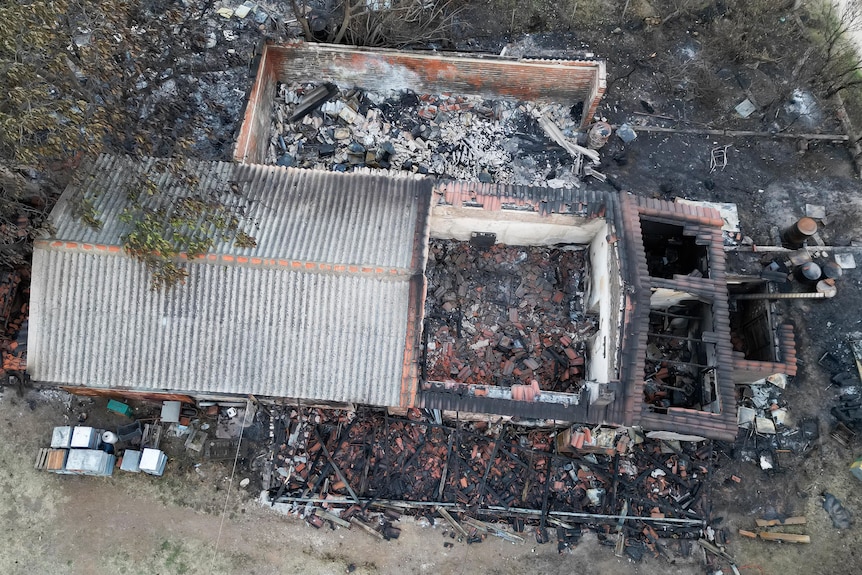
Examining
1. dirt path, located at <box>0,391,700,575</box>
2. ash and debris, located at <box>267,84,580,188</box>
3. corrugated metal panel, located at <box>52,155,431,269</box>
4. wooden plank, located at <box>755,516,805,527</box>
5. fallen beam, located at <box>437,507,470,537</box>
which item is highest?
ash and debris, located at <box>267,84,580,188</box>

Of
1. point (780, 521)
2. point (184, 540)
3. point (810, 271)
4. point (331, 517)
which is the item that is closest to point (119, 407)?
point (184, 540)

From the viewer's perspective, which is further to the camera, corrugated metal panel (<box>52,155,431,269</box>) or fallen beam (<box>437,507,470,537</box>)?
fallen beam (<box>437,507,470,537</box>)

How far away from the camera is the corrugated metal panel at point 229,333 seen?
11.4 m

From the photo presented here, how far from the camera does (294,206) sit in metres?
12.2

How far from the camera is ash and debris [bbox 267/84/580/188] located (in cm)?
1648

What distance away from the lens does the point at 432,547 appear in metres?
14.0

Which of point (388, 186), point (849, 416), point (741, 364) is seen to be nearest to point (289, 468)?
point (388, 186)

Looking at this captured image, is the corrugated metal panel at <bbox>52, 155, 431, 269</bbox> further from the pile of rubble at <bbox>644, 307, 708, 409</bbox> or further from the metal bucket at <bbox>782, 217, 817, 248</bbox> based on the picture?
the metal bucket at <bbox>782, 217, 817, 248</bbox>

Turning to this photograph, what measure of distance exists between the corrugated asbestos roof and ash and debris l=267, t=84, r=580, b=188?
5.62 metres

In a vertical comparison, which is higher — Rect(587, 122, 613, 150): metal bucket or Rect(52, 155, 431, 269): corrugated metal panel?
Rect(587, 122, 613, 150): metal bucket

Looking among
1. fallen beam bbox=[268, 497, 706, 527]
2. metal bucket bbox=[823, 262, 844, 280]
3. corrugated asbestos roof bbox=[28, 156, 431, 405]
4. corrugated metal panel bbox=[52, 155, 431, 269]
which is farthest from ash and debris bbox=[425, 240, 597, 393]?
metal bucket bbox=[823, 262, 844, 280]

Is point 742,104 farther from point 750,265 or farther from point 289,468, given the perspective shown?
point 289,468

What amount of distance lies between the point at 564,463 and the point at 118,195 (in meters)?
12.1

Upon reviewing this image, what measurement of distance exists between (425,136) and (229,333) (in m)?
8.50
